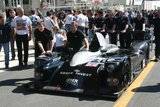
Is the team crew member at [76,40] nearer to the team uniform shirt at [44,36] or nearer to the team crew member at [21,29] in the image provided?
the team uniform shirt at [44,36]

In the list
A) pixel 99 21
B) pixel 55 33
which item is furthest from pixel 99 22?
pixel 55 33

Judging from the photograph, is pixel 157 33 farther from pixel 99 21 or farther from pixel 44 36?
A: pixel 99 21

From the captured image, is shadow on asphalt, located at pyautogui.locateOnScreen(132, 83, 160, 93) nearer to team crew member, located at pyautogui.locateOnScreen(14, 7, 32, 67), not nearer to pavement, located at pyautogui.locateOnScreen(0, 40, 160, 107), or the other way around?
pavement, located at pyautogui.locateOnScreen(0, 40, 160, 107)

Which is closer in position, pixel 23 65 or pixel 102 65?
pixel 102 65

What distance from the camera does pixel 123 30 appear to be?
15.4 meters

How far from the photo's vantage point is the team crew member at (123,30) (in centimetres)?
1491

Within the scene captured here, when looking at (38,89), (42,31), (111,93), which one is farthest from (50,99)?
(42,31)

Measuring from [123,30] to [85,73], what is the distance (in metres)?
7.06

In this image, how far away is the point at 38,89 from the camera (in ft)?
28.8

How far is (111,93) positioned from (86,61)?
1192mm

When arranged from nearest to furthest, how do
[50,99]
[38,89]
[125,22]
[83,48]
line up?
[50,99] < [38,89] < [83,48] < [125,22]

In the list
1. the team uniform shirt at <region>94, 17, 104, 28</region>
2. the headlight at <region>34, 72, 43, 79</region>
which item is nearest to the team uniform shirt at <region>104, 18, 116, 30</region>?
the team uniform shirt at <region>94, 17, 104, 28</region>

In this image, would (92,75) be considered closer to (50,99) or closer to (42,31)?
(50,99)

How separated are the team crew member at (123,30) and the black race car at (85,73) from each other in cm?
506
